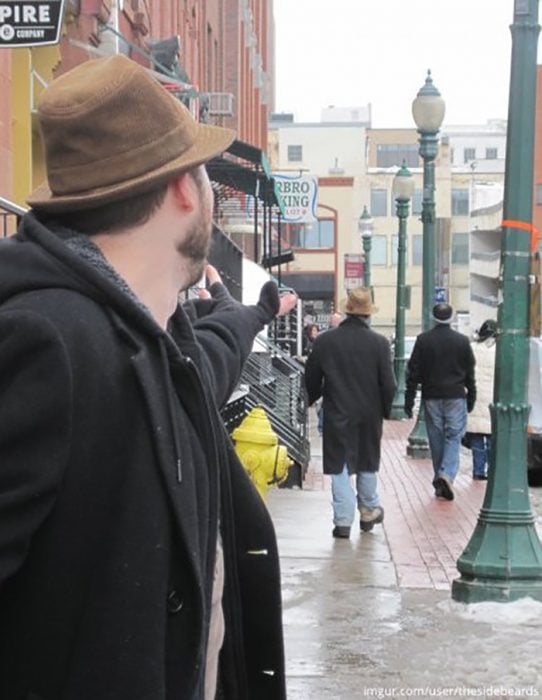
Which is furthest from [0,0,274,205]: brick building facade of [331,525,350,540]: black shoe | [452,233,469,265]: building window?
[452,233,469,265]: building window

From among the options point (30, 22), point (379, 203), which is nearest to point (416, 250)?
point (379, 203)

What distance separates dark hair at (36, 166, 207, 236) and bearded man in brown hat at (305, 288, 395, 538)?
8.78 m

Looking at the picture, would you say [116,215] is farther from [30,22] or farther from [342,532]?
[342,532]

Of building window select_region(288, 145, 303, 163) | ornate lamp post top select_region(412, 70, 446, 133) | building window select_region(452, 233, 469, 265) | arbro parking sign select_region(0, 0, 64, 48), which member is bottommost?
building window select_region(452, 233, 469, 265)

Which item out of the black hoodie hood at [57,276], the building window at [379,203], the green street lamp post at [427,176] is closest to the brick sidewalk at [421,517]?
the green street lamp post at [427,176]

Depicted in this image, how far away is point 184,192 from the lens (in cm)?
254

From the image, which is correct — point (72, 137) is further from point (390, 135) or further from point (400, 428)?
point (390, 135)

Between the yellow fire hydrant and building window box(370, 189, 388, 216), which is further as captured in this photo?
building window box(370, 189, 388, 216)

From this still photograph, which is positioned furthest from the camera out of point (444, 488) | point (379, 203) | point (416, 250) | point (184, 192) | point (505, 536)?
point (379, 203)

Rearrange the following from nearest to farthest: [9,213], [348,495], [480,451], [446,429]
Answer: [9,213]
[348,495]
[446,429]
[480,451]

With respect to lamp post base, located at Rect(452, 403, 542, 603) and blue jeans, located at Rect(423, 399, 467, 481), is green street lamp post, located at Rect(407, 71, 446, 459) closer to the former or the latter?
blue jeans, located at Rect(423, 399, 467, 481)

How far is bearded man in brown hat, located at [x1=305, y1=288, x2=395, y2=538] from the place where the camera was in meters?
11.2

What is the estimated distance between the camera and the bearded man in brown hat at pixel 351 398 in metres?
11.2

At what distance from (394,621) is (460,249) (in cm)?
9254
